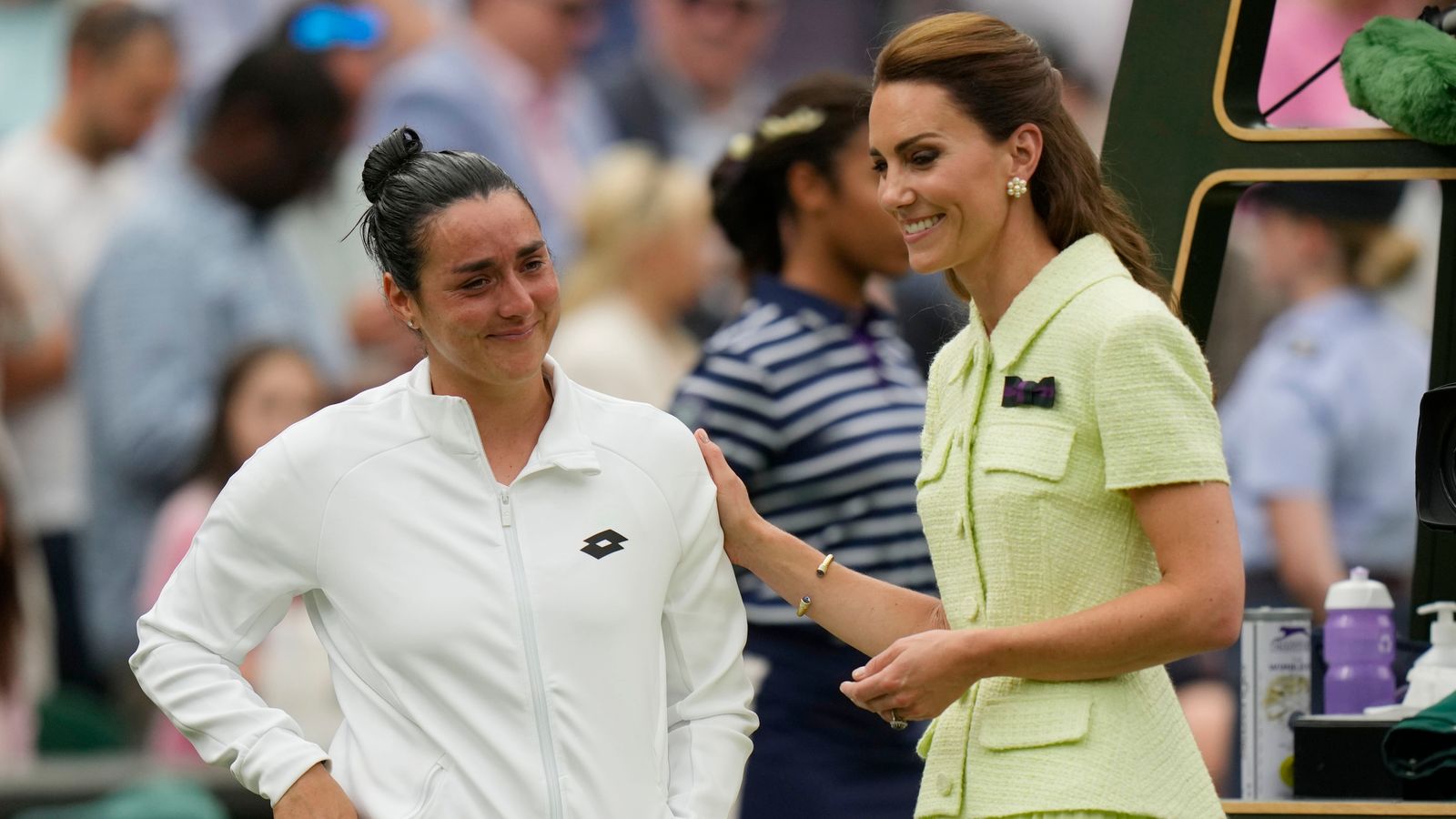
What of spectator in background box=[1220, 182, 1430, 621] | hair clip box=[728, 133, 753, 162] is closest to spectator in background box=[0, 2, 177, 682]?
hair clip box=[728, 133, 753, 162]

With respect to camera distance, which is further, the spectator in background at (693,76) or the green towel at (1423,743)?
the spectator in background at (693,76)

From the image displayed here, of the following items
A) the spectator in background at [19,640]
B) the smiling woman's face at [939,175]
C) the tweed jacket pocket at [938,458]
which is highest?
the smiling woman's face at [939,175]

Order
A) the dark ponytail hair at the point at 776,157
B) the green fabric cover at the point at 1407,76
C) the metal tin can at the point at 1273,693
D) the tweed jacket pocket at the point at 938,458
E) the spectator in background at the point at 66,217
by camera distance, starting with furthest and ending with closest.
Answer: the spectator in background at the point at 66,217 → the dark ponytail hair at the point at 776,157 → the metal tin can at the point at 1273,693 → the green fabric cover at the point at 1407,76 → the tweed jacket pocket at the point at 938,458

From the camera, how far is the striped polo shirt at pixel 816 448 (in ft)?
13.2

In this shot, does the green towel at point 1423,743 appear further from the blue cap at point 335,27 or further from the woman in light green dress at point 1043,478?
the blue cap at point 335,27

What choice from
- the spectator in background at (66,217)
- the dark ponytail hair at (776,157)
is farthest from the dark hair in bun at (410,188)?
the spectator in background at (66,217)

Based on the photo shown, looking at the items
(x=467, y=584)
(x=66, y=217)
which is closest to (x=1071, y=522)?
(x=467, y=584)

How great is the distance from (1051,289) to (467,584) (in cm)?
75

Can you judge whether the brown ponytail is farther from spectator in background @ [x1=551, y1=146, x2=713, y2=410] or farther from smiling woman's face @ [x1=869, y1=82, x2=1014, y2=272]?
spectator in background @ [x1=551, y1=146, x2=713, y2=410]

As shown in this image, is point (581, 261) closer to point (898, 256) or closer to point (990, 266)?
point (898, 256)

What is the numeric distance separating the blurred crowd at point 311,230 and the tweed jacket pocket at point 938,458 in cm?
386

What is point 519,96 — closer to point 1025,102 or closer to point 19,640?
point 19,640

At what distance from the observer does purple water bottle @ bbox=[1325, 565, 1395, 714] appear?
3443mm

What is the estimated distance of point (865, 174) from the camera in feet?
13.8
